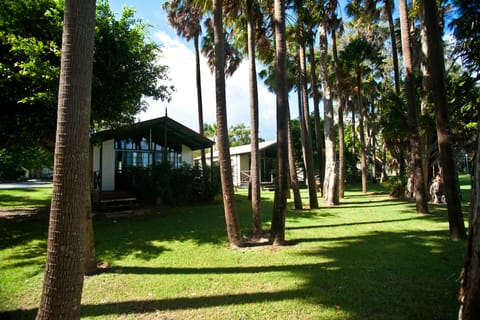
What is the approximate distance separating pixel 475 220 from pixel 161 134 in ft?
51.2

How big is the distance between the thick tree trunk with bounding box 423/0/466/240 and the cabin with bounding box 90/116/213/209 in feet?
36.7

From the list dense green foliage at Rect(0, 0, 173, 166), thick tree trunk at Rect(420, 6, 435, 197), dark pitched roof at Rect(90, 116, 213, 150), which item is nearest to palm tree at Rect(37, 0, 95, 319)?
dense green foliage at Rect(0, 0, 173, 166)

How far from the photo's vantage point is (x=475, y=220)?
227cm

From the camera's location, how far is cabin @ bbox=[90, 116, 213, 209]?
13727 millimetres

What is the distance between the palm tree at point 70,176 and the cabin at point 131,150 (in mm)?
11002

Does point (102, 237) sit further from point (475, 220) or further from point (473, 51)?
point (473, 51)

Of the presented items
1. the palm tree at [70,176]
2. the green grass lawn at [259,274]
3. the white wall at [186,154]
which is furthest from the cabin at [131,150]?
the palm tree at [70,176]

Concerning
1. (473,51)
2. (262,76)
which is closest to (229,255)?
(473,51)

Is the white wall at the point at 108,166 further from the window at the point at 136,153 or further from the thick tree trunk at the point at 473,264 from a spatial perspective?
the thick tree trunk at the point at 473,264

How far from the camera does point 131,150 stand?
15594 millimetres

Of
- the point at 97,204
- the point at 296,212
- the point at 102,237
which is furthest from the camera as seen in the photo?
the point at 97,204

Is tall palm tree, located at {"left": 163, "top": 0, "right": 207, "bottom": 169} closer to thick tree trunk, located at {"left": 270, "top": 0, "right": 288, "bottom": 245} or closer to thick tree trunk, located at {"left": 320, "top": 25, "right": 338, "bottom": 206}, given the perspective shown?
thick tree trunk, located at {"left": 320, "top": 25, "right": 338, "bottom": 206}

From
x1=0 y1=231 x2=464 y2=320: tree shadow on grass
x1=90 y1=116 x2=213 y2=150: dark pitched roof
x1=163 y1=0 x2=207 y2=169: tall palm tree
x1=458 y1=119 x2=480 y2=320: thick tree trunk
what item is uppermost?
x1=163 y1=0 x2=207 y2=169: tall palm tree

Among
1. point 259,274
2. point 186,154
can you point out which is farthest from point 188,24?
point 259,274
